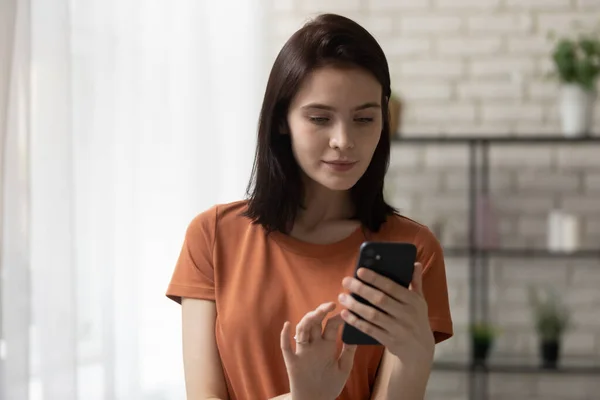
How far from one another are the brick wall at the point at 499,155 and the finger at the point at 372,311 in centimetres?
236

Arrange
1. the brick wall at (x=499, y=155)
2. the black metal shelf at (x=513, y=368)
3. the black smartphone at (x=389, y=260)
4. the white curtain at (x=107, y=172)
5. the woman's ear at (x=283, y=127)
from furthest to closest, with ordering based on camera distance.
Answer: the brick wall at (x=499, y=155) < the black metal shelf at (x=513, y=368) < the white curtain at (x=107, y=172) < the woman's ear at (x=283, y=127) < the black smartphone at (x=389, y=260)

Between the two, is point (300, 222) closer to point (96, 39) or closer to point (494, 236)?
point (96, 39)

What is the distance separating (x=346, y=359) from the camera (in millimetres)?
1407

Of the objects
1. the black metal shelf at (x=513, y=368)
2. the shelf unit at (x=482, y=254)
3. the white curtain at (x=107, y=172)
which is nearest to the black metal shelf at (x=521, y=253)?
the shelf unit at (x=482, y=254)

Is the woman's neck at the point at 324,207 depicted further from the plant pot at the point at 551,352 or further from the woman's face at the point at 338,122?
the plant pot at the point at 551,352

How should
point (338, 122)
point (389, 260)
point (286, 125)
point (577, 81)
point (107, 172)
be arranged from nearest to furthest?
point (389, 260), point (338, 122), point (286, 125), point (107, 172), point (577, 81)

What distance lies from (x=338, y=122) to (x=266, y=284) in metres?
0.32

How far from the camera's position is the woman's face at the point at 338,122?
1.40 m

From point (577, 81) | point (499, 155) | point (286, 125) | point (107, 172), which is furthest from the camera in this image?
point (499, 155)

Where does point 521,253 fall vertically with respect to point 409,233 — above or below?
below

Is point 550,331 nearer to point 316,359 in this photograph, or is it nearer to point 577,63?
point 577,63

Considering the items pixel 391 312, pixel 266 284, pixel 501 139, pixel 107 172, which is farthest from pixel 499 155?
pixel 391 312

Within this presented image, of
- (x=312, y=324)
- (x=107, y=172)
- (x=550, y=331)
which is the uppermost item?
(x=107, y=172)

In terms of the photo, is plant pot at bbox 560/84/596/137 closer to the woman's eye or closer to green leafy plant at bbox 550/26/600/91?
green leafy plant at bbox 550/26/600/91
